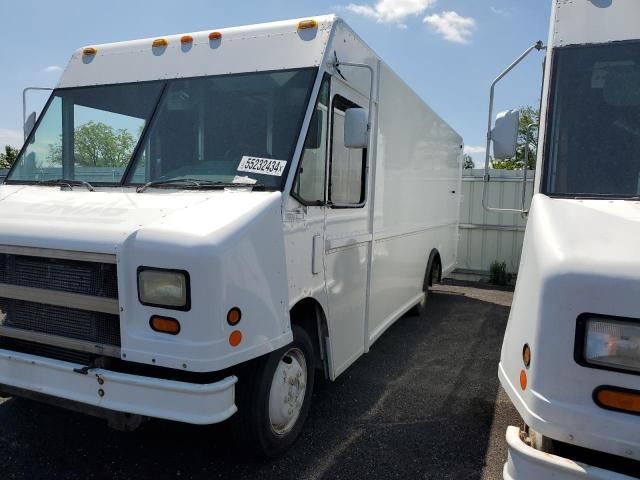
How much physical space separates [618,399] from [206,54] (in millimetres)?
3382

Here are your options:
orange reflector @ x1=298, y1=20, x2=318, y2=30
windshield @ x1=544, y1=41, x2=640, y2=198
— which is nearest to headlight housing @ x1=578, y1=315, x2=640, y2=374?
windshield @ x1=544, y1=41, x2=640, y2=198

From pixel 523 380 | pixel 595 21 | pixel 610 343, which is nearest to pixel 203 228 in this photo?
pixel 523 380

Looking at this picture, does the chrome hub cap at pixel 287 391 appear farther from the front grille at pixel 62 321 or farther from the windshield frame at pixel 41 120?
the windshield frame at pixel 41 120

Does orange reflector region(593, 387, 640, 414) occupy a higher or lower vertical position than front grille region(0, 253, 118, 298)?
lower

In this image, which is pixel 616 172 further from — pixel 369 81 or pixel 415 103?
pixel 415 103

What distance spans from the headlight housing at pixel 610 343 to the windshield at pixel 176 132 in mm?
1929

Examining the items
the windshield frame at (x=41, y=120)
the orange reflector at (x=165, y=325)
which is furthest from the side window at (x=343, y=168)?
the orange reflector at (x=165, y=325)

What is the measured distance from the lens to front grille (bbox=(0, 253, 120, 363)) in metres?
2.69

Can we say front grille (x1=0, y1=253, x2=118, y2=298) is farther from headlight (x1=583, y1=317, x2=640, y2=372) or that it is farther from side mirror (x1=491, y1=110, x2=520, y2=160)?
side mirror (x1=491, y1=110, x2=520, y2=160)

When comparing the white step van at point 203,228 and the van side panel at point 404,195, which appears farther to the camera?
the van side panel at point 404,195

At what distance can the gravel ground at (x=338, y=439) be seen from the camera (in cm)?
A: 317

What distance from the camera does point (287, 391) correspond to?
327 cm

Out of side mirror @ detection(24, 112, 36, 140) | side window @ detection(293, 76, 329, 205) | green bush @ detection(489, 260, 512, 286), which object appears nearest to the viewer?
side window @ detection(293, 76, 329, 205)

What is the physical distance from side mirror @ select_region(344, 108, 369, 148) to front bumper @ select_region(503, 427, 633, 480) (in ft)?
6.84
